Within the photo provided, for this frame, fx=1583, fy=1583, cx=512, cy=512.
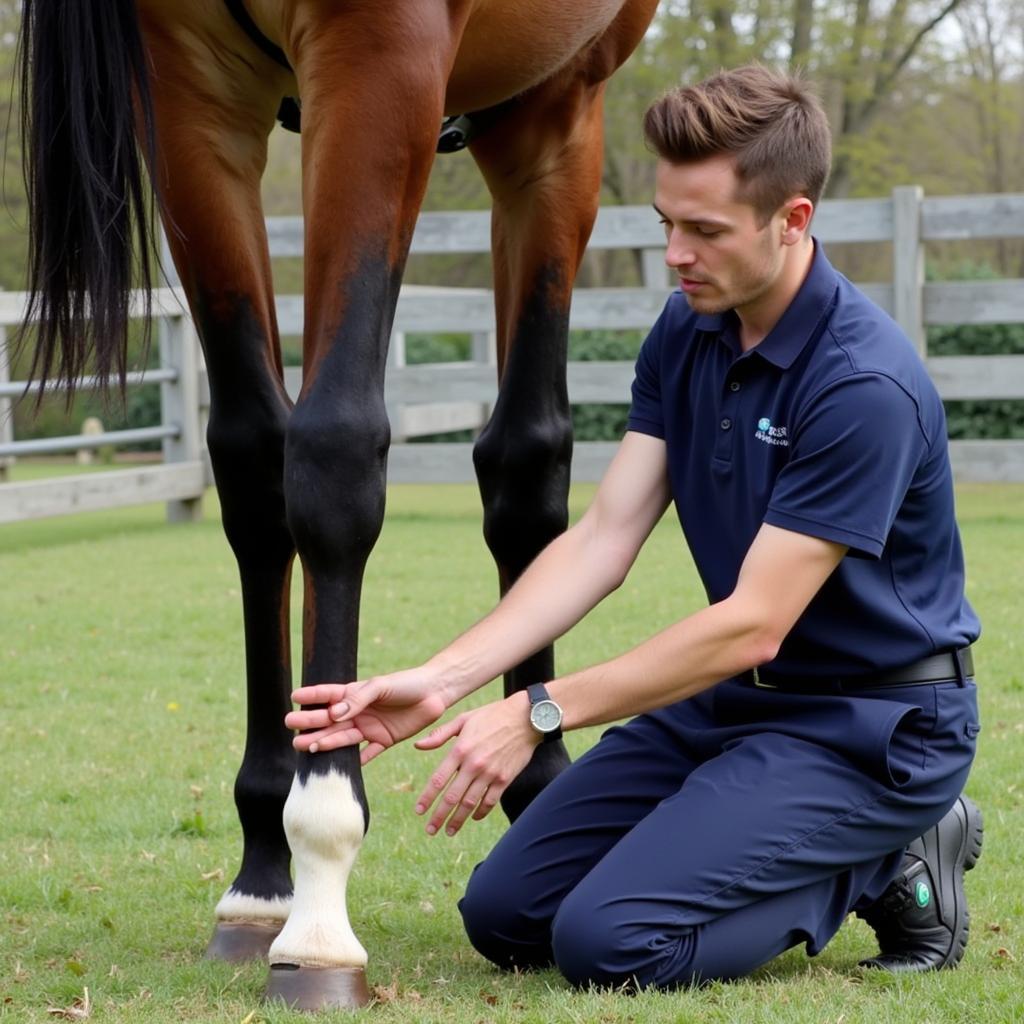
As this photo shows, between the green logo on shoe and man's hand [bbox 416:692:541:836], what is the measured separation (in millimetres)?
721

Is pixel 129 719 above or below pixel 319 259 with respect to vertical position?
below

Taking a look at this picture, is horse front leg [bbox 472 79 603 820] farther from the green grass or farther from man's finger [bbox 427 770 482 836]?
man's finger [bbox 427 770 482 836]

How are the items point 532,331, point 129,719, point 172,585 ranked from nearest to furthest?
point 532,331
point 129,719
point 172,585

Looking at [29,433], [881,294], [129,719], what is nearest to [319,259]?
[129,719]

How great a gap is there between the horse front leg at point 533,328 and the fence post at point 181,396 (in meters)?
7.17

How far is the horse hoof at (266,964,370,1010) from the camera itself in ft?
7.37

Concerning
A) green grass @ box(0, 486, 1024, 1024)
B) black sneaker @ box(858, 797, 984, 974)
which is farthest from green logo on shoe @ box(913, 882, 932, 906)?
green grass @ box(0, 486, 1024, 1024)

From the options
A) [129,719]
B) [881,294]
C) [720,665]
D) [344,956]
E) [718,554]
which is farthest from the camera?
[881,294]

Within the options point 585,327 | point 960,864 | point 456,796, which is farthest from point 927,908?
point 585,327

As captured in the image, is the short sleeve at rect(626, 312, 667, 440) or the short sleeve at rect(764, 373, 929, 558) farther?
the short sleeve at rect(626, 312, 667, 440)

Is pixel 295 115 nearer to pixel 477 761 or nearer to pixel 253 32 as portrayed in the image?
pixel 253 32

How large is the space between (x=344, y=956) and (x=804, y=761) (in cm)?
78

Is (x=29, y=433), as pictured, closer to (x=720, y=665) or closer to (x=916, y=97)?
(x=916, y=97)

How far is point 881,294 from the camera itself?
9.45 meters
